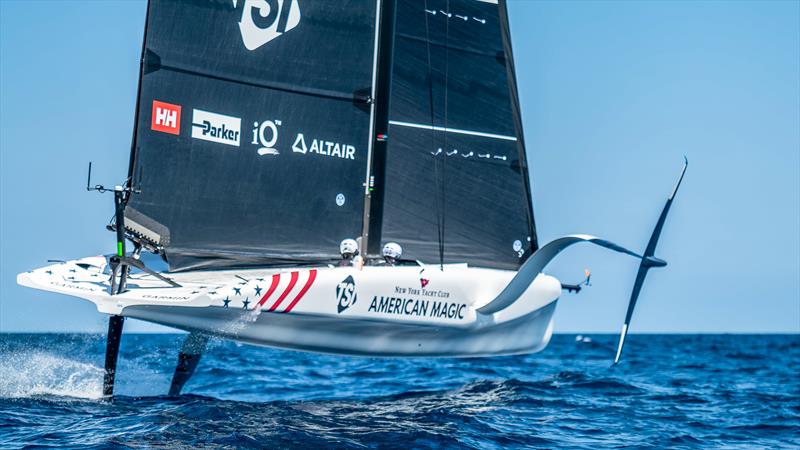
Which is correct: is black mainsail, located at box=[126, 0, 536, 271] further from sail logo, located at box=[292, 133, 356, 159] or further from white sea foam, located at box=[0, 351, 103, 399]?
white sea foam, located at box=[0, 351, 103, 399]

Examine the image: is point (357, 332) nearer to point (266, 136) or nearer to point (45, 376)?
point (266, 136)

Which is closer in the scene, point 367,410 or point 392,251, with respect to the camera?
point 367,410

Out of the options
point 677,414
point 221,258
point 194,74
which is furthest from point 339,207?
point 677,414

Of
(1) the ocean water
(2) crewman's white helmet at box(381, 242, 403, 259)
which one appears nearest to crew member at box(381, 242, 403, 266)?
(2) crewman's white helmet at box(381, 242, 403, 259)

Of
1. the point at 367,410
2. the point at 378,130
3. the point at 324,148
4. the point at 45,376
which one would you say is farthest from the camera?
the point at 378,130

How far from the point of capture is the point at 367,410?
390 inches

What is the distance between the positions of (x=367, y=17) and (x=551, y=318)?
443 cm

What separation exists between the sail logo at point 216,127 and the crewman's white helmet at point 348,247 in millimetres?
1621

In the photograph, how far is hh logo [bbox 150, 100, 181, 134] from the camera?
9.98 metres

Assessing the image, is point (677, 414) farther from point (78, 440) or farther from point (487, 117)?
point (78, 440)

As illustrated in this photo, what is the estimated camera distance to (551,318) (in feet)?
39.4

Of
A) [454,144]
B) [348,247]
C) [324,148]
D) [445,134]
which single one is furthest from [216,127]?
[454,144]

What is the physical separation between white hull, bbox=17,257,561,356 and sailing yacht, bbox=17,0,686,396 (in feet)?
0.07

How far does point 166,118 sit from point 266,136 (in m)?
1.15
